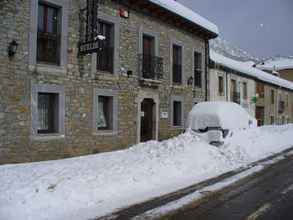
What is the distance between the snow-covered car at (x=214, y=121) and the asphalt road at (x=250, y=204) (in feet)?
14.6

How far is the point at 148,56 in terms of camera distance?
55.6 ft

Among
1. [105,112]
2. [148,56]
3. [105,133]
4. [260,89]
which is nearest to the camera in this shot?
[105,133]

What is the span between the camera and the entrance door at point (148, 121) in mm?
17453

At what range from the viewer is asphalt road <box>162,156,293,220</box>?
5.78 meters

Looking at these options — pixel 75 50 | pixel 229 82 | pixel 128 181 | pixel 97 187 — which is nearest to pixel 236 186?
pixel 128 181

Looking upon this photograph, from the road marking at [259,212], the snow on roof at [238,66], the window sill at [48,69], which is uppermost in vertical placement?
the snow on roof at [238,66]

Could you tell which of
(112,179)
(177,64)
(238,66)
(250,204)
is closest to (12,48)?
(112,179)

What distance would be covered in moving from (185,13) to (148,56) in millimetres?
4060

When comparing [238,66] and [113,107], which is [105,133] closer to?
[113,107]

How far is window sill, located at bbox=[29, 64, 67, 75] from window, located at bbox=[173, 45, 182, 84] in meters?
8.01

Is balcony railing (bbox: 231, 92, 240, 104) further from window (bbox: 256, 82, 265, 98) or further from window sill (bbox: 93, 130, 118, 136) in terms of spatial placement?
window sill (bbox: 93, 130, 118, 136)

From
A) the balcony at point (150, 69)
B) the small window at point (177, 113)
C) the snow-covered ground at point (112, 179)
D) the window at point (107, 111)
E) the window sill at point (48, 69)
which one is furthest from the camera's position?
the small window at point (177, 113)

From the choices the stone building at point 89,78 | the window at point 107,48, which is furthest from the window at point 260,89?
the window at point 107,48

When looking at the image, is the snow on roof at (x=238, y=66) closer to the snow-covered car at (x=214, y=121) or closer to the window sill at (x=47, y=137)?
the snow-covered car at (x=214, y=121)
